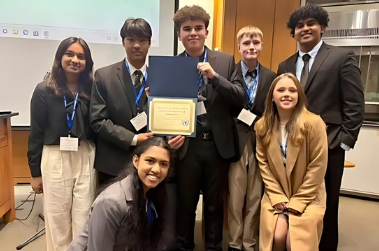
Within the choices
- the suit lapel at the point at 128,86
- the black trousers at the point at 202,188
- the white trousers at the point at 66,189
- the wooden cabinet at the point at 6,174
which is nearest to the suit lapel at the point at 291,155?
the black trousers at the point at 202,188

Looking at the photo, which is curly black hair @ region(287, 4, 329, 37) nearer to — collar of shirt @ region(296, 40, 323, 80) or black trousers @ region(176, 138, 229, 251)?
collar of shirt @ region(296, 40, 323, 80)

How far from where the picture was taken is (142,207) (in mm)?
1413

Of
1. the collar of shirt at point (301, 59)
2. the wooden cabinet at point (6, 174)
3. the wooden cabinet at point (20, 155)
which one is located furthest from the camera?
the wooden cabinet at point (20, 155)

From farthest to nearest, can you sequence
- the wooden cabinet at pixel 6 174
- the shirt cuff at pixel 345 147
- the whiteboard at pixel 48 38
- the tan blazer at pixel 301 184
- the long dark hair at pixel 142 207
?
the whiteboard at pixel 48 38 < the wooden cabinet at pixel 6 174 < the shirt cuff at pixel 345 147 < the tan blazer at pixel 301 184 < the long dark hair at pixel 142 207

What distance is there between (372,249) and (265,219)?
1219 millimetres

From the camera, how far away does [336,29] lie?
3.39m

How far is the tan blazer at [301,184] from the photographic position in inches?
66.9

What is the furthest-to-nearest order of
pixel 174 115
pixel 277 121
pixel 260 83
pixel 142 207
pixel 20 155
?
pixel 20 155 → pixel 260 83 → pixel 277 121 → pixel 174 115 → pixel 142 207

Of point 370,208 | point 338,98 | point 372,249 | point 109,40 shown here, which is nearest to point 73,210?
point 338,98

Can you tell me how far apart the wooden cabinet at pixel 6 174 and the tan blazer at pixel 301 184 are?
2100 mm

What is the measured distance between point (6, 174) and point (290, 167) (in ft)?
7.53

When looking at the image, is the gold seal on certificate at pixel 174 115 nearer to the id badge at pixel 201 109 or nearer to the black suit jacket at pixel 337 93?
the id badge at pixel 201 109

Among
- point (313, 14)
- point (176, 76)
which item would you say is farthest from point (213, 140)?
point (313, 14)

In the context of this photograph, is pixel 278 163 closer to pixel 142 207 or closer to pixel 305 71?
pixel 305 71
